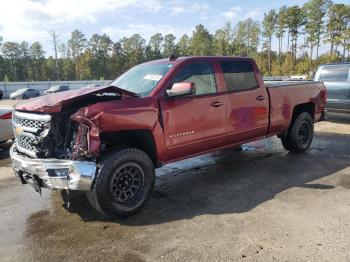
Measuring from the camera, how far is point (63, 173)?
162 inches

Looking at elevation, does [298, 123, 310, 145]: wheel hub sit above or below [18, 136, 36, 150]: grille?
below

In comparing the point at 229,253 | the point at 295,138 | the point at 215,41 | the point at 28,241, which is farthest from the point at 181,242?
the point at 215,41

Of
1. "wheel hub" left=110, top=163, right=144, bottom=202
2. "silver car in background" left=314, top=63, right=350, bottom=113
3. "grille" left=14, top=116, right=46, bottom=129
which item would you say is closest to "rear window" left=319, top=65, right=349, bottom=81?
"silver car in background" left=314, top=63, right=350, bottom=113

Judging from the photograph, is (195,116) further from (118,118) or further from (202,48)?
(202,48)

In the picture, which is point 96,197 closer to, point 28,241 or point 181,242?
point 28,241

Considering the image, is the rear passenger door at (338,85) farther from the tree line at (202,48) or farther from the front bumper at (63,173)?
the tree line at (202,48)

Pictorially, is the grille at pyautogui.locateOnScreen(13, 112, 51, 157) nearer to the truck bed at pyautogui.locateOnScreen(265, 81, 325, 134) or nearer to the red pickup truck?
the red pickup truck

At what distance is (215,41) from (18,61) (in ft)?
158

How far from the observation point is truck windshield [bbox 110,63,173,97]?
5023mm

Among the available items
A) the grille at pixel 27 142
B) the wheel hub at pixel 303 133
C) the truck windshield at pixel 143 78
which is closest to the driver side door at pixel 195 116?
the truck windshield at pixel 143 78

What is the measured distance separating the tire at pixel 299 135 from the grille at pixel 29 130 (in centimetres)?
470

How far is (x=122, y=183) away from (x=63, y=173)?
2.31 ft

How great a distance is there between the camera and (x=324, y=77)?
36.9ft

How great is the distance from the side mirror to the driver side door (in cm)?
15
